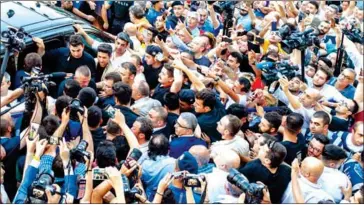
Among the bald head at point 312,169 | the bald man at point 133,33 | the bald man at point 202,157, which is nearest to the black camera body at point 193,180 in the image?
the bald man at point 202,157

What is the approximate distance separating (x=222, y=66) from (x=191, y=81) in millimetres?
584

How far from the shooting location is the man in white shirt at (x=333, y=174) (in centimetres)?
562

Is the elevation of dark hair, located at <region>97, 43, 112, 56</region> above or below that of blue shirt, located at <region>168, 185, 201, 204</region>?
below

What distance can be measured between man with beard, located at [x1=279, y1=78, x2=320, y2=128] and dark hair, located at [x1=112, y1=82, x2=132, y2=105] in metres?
1.57

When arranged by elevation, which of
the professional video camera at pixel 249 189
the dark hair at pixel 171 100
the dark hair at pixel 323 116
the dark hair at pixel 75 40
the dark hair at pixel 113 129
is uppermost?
the professional video camera at pixel 249 189

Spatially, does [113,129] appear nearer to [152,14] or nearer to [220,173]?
[220,173]

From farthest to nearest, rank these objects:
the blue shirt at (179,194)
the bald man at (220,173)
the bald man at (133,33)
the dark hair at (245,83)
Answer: the bald man at (133,33)
the dark hair at (245,83)
the bald man at (220,173)
the blue shirt at (179,194)

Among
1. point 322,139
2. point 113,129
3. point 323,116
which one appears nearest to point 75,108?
point 113,129

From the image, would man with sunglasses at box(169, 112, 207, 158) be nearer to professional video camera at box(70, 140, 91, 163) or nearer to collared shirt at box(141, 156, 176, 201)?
collared shirt at box(141, 156, 176, 201)

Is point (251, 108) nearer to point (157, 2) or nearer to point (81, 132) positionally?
point (81, 132)

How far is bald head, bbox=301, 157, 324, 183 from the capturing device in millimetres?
5414

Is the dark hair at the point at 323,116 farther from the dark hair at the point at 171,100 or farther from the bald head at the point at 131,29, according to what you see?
the bald head at the point at 131,29

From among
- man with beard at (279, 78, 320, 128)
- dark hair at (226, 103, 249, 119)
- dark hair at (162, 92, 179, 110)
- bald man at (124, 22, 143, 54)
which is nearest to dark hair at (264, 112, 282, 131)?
dark hair at (226, 103, 249, 119)

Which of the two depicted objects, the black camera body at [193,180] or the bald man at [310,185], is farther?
the bald man at [310,185]
